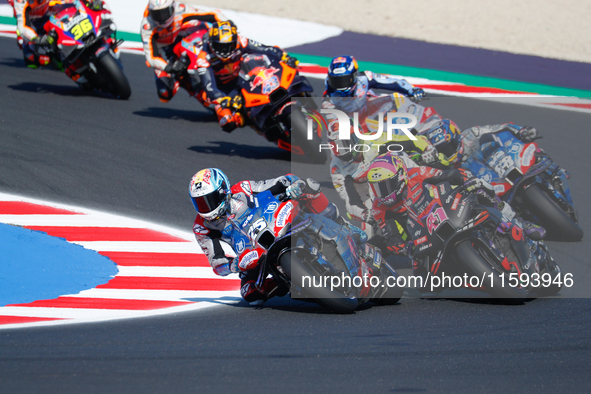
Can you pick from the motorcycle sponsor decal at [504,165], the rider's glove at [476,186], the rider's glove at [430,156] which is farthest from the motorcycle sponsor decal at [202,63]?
the rider's glove at [476,186]

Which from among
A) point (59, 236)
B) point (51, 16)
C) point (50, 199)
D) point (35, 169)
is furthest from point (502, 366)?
point (51, 16)

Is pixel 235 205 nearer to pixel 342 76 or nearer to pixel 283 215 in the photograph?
pixel 283 215

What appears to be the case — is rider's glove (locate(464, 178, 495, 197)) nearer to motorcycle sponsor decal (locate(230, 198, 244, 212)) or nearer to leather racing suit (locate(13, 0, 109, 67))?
motorcycle sponsor decal (locate(230, 198, 244, 212))

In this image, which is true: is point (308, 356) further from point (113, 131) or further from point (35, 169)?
point (113, 131)

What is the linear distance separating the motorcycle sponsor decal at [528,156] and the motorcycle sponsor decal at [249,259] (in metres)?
3.75

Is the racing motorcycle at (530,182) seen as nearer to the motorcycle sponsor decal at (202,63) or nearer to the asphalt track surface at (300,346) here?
the asphalt track surface at (300,346)

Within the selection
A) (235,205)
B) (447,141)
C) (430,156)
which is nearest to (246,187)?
(235,205)

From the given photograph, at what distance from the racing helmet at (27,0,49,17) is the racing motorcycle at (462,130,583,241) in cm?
835

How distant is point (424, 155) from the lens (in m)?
8.03

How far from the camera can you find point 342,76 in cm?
928

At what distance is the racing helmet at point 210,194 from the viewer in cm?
602

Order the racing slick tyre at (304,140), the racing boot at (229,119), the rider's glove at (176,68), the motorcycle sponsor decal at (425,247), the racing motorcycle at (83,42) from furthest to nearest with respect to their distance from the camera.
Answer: the racing motorcycle at (83,42)
the rider's glove at (176,68)
the racing boot at (229,119)
the racing slick tyre at (304,140)
the motorcycle sponsor decal at (425,247)

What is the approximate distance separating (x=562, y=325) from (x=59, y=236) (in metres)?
5.57

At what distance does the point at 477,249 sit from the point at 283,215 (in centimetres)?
166
